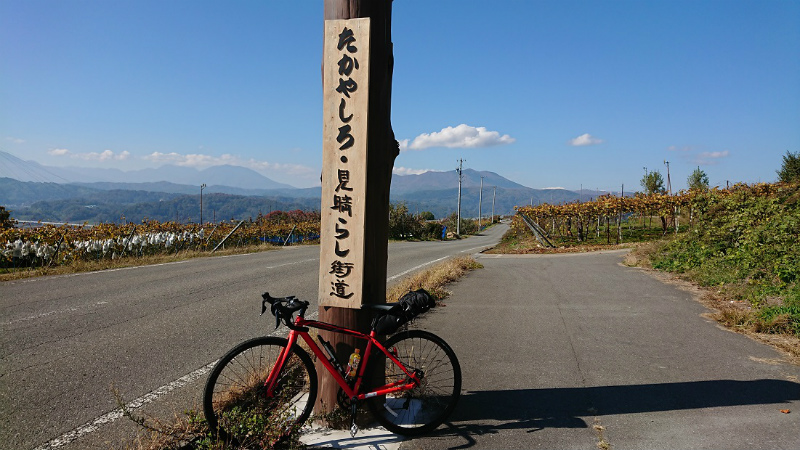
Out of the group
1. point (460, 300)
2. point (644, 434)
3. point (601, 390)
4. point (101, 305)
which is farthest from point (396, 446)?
point (101, 305)

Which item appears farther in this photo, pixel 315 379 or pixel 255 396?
pixel 315 379

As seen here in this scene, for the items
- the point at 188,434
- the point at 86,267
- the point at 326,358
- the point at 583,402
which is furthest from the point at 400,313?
the point at 86,267

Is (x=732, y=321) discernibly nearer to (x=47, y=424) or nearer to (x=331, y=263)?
(x=331, y=263)

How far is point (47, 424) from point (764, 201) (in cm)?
1272

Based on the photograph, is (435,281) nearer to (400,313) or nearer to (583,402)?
(583,402)

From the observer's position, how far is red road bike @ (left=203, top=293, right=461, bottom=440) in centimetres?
304

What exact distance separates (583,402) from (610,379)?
2.22ft

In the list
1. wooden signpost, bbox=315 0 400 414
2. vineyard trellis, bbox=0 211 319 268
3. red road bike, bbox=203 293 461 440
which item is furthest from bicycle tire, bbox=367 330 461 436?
vineyard trellis, bbox=0 211 319 268

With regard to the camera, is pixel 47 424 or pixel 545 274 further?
pixel 545 274

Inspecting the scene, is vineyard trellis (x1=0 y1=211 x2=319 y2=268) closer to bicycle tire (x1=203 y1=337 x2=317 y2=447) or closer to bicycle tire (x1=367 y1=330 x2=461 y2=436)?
bicycle tire (x1=203 y1=337 x2=317 y2=447)

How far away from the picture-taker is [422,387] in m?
3.57

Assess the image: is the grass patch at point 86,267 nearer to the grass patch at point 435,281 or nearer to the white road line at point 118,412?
the grass patch at point 435,281

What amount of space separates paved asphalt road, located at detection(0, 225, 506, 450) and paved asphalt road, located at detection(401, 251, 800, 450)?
2346 mm

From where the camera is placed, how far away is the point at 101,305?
7.32 metres
